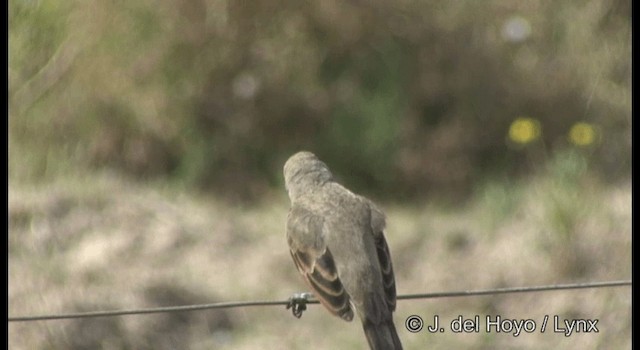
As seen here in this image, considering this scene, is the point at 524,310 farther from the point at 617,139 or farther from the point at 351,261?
the point at 351,261

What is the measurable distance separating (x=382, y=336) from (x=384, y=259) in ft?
1.65

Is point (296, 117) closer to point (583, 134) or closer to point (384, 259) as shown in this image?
point (583, 134)

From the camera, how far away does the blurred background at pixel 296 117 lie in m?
11.9

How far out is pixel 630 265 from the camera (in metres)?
10.8

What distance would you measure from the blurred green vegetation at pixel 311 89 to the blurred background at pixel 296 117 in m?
0.02

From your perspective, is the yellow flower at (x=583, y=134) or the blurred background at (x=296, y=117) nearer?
the blurred background at (x=296, y=117)

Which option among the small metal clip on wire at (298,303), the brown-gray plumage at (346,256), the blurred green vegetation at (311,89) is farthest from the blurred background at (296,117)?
the small metal clip on wire at (298,303)

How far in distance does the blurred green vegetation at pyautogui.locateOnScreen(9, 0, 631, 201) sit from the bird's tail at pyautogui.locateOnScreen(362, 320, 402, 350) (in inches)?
248

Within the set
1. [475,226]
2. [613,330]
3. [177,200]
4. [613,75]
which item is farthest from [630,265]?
[177,200]

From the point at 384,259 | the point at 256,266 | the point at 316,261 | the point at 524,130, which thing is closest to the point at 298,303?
the point at 316,261

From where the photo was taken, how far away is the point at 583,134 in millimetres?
12797

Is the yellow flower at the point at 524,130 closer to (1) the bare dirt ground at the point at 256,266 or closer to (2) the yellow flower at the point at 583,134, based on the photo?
(2) the yellow flower at the point at 583,134

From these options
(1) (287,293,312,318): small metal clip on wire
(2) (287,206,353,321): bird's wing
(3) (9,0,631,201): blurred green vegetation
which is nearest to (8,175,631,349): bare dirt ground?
(3) (9,0,631,201): blurred green vegetation

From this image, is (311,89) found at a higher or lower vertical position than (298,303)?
higher
